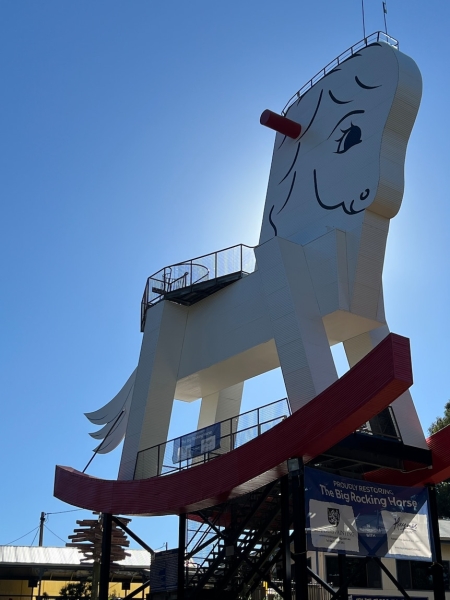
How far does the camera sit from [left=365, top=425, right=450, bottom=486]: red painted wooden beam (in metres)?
20.9

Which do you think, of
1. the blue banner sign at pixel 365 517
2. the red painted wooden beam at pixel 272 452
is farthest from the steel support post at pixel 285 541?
the blue banner sign at pixel 365 517

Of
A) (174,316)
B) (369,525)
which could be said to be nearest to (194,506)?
(369,525)

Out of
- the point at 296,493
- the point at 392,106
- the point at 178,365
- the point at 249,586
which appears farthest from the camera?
the point at 178,365

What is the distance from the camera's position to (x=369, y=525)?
1978 centimetres

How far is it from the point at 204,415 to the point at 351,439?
348 inches

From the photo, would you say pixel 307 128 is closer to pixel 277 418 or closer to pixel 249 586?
pixel 277 418

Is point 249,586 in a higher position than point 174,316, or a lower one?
lower

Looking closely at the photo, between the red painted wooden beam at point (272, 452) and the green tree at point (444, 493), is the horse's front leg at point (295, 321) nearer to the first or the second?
the red painted wooden beam at point (272, 452)

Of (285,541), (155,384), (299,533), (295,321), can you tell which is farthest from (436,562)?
(155,384)

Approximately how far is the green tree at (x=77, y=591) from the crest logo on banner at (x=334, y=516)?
22.6 m

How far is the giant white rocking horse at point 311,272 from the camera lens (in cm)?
2133

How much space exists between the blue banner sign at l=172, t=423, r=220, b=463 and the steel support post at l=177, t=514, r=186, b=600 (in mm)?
1994

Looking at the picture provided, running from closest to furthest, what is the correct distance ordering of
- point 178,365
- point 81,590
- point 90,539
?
point 178,365 < point 90,539 < point 81,590

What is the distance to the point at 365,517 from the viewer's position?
1983 centimetres
